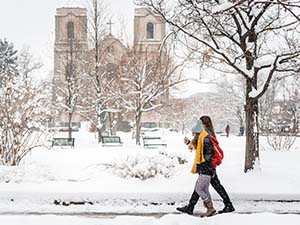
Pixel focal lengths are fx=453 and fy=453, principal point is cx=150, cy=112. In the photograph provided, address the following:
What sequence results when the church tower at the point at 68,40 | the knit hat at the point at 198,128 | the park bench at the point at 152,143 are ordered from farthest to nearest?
the church tower at the point at 68,40 → the park bench at the point at 152,143 → the knit hat at the point at 198,128

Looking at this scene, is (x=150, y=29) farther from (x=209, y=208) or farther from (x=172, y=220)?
(x=172, y=220)

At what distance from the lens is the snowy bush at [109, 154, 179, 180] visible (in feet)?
38.4

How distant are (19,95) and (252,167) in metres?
7.66

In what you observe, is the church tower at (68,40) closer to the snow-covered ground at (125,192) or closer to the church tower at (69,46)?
the church tower at (69,46)

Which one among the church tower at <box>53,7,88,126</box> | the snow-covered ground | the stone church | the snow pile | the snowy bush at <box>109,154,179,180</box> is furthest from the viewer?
the church tower at <box>53,7,88,126</box>

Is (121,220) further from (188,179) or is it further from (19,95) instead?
(19,95)

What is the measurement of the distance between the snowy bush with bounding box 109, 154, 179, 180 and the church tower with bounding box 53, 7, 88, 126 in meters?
16.1

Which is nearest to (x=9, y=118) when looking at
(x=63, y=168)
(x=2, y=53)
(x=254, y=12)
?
(x=63, y=168)

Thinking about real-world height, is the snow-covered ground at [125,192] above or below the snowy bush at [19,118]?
below

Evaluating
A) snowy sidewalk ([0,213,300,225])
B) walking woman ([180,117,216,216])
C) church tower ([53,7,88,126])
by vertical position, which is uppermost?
church tower ([53,7,88,126])

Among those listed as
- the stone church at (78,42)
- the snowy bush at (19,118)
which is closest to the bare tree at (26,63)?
the stone church at (78,42)

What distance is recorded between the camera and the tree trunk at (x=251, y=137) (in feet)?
41.7

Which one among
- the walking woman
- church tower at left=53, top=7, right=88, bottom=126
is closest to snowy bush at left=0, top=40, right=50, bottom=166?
the walking woman

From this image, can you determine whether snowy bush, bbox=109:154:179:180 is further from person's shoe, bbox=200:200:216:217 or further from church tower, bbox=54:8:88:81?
church tower, bbox=54:8:88:81
